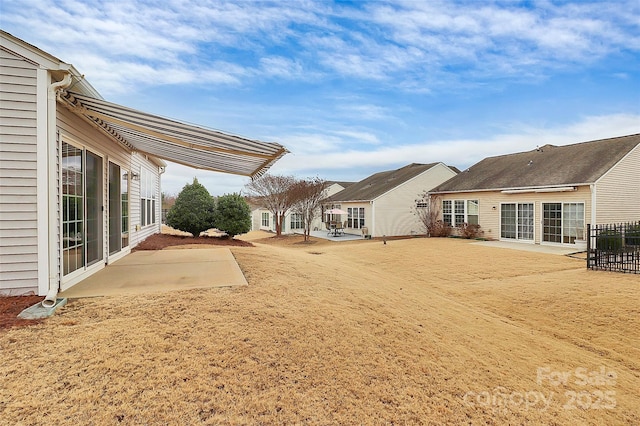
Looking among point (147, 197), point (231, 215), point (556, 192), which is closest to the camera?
point (147, 197)

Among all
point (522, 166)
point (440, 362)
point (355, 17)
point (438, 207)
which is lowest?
point (440, 362)

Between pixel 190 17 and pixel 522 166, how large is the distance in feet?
62.1

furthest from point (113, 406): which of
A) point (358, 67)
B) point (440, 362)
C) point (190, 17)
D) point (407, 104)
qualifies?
point (407, 104)

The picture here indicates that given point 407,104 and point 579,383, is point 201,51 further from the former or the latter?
point 579,383

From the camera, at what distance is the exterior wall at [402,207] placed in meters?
23.4

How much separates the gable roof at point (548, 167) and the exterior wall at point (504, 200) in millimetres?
507

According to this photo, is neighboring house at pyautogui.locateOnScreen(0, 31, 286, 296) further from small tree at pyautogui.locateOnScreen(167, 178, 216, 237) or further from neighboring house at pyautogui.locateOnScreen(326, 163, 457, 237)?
neighboring house at pyautogui.locateOnScreen(326, 163, 457, 237)

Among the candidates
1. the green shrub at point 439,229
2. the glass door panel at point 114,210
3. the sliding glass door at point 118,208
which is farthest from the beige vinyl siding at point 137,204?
the green shrub at point 439,229

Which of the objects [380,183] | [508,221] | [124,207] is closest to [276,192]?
[380,183]

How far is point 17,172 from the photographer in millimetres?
4434

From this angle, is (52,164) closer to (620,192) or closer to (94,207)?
(94,207)

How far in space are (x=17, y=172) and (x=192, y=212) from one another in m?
10.9

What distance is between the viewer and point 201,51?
11242 millimetres

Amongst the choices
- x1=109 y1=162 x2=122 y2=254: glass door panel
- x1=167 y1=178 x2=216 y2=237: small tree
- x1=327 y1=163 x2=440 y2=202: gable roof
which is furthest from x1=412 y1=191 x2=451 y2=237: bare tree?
x1=109 y1=162 x2=122 y2=254: glass door panel
